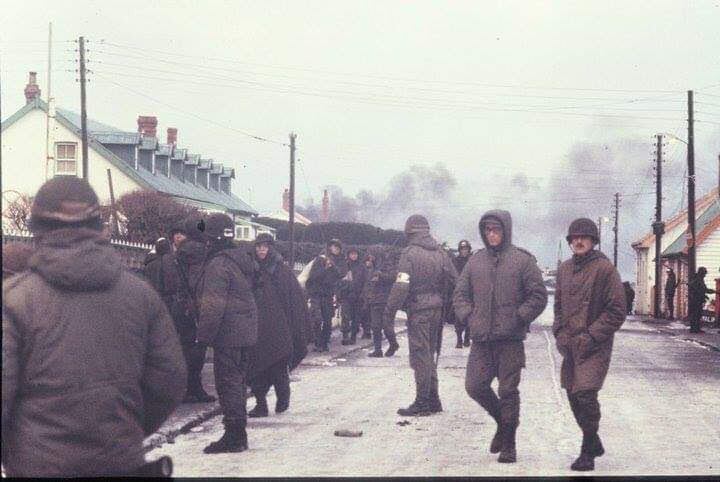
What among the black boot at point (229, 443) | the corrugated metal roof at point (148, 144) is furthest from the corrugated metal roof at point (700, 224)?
the black boot at point (229, 443)

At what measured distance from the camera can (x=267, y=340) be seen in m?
13.0

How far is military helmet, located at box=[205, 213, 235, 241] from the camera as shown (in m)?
10.8

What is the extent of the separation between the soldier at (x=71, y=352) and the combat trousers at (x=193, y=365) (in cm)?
970

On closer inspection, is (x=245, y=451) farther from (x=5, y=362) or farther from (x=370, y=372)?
(x=370, y=372)

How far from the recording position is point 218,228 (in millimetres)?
10828

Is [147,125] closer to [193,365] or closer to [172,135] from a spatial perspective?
[172,135]

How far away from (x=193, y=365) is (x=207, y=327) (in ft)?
13.0

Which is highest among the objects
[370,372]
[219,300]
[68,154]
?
[68,154]

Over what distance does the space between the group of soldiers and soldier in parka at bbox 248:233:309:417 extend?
15 millimetres

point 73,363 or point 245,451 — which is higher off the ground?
point 73,363

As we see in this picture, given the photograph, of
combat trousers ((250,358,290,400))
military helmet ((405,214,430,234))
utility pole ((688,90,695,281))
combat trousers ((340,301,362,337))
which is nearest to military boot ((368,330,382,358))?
combat trousers ((340,301,362,337))

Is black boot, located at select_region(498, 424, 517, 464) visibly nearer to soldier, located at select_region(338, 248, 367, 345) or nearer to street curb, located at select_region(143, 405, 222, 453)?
street curb, located at select_region(143, 405, 222, 453)

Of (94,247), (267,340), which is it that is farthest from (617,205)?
(94,247)

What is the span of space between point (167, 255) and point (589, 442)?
5971mm
